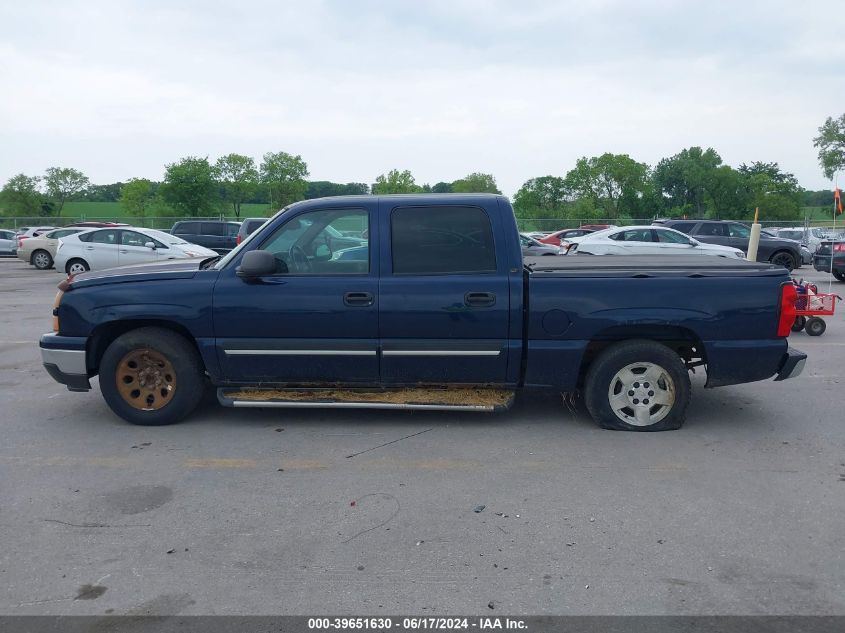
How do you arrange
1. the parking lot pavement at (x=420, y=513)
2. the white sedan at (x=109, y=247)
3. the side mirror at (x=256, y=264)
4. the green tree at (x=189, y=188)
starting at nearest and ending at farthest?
the parking lot pavement at (x=420, y=513)
the side mirror at (x=256, y=264)
the white sedan at (x=109, y=247)
the green tree at (x=189, y=188)

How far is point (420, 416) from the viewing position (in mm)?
6199

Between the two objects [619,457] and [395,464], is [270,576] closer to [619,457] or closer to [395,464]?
[395,464]

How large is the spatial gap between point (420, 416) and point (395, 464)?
1162mm

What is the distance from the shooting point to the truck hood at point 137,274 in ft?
19.1

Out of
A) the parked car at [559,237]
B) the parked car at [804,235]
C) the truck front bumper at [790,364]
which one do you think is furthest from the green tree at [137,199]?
the truck front bumper at [790,364]

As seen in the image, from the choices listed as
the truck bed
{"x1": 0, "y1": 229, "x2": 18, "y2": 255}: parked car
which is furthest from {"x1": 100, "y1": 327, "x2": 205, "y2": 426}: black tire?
{"x1": 0, "y1": 229, "x2": 18, "y2": 255}: parked car

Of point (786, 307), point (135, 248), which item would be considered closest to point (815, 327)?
point (786, 307)

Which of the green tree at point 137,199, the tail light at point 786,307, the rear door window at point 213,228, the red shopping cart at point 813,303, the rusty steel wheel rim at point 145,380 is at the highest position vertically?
the green tree at point 137,199

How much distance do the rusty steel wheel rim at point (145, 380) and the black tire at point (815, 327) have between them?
348 inches

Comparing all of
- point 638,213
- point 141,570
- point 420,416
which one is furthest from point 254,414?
point 638,213

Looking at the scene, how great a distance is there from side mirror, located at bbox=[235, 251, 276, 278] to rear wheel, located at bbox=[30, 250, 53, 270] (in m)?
23.3

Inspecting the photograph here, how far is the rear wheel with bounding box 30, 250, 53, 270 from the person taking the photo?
2562 cm

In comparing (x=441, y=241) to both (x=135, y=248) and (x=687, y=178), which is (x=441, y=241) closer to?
(x=135, y=248)

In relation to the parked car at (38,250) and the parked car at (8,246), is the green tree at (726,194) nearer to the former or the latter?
the parked car at (8,246)
